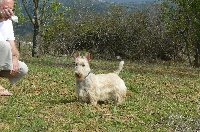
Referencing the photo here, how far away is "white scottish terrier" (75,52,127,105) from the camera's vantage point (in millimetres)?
10969

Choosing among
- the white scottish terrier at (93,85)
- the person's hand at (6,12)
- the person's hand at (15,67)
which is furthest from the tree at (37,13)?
the person's hand at (6,12)

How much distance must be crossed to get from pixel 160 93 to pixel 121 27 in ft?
92.1

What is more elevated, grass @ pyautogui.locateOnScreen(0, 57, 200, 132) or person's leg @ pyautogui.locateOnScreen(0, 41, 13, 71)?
person's leg @ pyautogui.locateOnScreen(0, 41, 13, 71)

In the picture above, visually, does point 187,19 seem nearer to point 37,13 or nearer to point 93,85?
point 37,13

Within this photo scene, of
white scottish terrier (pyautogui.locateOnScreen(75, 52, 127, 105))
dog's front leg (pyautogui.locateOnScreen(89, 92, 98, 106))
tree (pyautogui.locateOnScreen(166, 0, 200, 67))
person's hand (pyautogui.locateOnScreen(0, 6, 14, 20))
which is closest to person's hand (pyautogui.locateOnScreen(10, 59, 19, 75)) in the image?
person's hand (pyautogui.locateOnScreen(0, 6, 14, 20))

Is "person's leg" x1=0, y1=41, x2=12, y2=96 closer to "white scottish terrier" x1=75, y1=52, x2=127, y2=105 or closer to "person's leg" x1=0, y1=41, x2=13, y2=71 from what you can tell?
"person's leg" x1=0, y1=41, x2=13, y2=71

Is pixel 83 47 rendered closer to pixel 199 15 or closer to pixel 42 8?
pixel 42 8

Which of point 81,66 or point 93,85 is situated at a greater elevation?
point 81,66

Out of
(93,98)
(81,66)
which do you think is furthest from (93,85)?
(81,66)

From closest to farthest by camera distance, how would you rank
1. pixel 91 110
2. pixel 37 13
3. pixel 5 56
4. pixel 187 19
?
pixel 5 56
pixel 91 110
pixel 37 13
pixel 187 19

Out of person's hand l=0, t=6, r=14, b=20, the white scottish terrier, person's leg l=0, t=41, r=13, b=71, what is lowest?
the white scottish terrier

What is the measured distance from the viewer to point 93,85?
11.3 metres

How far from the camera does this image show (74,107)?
11078 mm

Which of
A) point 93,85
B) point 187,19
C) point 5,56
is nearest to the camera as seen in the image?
point 5,56
